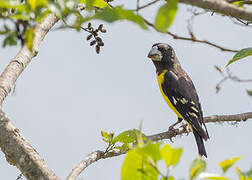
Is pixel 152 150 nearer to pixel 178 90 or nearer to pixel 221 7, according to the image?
pixel 221 7

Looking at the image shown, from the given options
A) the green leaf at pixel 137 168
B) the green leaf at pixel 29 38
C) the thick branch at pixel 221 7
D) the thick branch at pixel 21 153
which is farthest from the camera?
the thick branch at pixel 21 153

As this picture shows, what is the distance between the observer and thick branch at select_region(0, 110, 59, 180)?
233cm

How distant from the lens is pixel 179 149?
122cm

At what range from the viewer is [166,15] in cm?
115

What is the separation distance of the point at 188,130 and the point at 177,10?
14.6 feet

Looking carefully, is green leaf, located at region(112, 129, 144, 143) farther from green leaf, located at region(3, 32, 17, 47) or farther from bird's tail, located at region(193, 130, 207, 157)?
bird's tail, located at region(193, 130, 207, 157)

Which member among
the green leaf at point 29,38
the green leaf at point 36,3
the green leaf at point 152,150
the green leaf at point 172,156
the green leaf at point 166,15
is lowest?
the green leaf at point 172,156

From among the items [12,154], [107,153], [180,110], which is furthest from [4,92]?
[180,110]

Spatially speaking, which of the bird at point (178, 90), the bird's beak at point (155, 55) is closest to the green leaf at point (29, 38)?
the bird at point (178, 90)

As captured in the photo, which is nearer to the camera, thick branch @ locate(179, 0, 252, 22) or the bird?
thick branch @ locate(179, 0, 252, 22)

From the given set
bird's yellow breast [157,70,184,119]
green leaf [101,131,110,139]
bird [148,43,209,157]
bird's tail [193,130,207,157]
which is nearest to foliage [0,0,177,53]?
green leaf [101,131,110,139]

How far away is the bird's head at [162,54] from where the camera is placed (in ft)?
21.1

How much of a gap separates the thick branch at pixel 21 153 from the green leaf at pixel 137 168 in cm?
101

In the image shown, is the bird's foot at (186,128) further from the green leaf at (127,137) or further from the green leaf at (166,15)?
the green leaf at (166,15)
